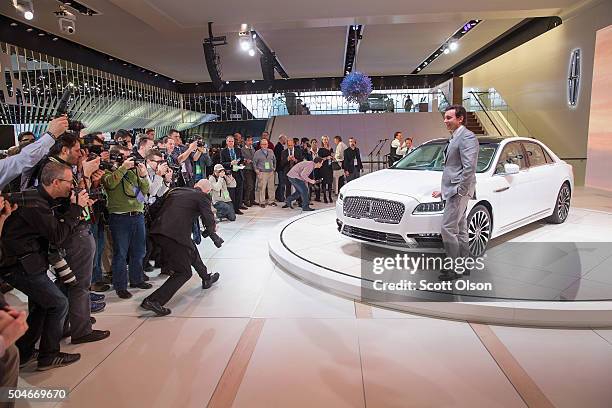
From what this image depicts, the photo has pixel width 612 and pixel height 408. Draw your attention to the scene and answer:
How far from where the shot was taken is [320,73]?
2253 cm

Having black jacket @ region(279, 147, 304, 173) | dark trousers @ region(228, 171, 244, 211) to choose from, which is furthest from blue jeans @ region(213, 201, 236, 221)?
black jacket @ region(279, 147, 304, 173)

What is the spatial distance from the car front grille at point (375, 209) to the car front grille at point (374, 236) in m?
0.15

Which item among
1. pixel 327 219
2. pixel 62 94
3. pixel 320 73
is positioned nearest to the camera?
pixel 327 219

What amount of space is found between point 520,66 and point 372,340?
51.0 ft

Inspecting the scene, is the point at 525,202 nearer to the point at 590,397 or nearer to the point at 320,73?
the point at 590,397

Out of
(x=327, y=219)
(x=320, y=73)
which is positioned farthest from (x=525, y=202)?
(x=320, y=73)

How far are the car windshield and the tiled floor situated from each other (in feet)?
8.12

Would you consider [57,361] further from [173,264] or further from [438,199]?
[438,199]

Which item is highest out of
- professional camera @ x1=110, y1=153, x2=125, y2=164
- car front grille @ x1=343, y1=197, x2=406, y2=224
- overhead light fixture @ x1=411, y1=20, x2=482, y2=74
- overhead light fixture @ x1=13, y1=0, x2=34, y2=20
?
overhead light fixture @ x1=411, y1=20, x2=482, y2=74

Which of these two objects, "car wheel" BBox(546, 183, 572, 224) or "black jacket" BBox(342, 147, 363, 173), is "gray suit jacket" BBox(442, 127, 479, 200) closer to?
"car wheel" BBox(546, 183, 572, 224)

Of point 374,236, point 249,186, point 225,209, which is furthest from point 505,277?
point 249,186

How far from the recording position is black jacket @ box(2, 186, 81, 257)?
2824 mm

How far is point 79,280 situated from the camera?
337 centimetres

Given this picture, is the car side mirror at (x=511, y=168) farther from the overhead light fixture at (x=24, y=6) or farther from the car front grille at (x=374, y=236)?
the overhead light fixture at (x=24, y=6)
